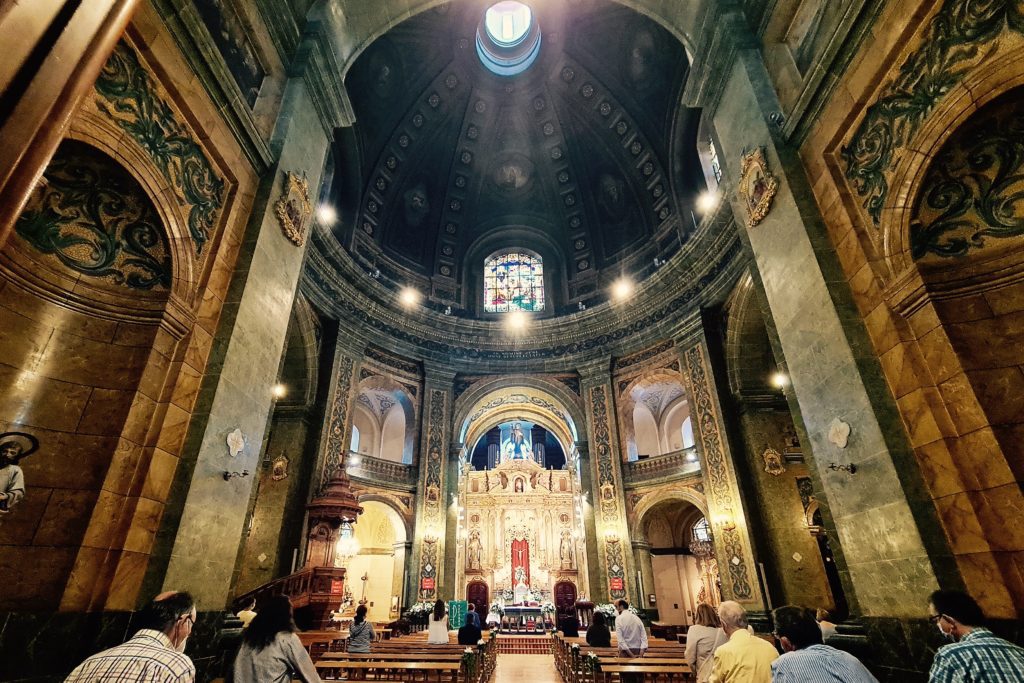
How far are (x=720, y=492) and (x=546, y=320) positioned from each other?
8.42 metres

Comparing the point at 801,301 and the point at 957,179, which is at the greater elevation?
the point at 957,179

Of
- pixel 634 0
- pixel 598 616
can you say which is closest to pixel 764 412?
pixel 598 616

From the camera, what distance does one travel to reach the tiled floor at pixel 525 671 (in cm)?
897

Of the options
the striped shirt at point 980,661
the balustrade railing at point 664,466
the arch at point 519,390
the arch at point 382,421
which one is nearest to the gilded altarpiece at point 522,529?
the arch at point 382,421

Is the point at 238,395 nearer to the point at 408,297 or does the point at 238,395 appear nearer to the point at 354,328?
the point at 354,328

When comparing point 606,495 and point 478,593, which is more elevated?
point 606,495

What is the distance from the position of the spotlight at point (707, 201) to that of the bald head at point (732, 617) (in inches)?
449

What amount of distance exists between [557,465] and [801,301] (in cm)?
2679

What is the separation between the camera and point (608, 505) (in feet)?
49.7

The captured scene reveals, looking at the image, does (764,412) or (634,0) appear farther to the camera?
(764,412)

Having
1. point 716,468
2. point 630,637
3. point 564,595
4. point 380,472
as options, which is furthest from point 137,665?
point 564,595

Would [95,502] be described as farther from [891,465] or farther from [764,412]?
[764,412]

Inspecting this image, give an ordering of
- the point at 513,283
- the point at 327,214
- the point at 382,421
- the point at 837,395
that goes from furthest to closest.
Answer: the point at 382,421 → the point at 513,283 → the point at 327,214 → the point at 837,395

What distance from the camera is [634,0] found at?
9.42 meters
